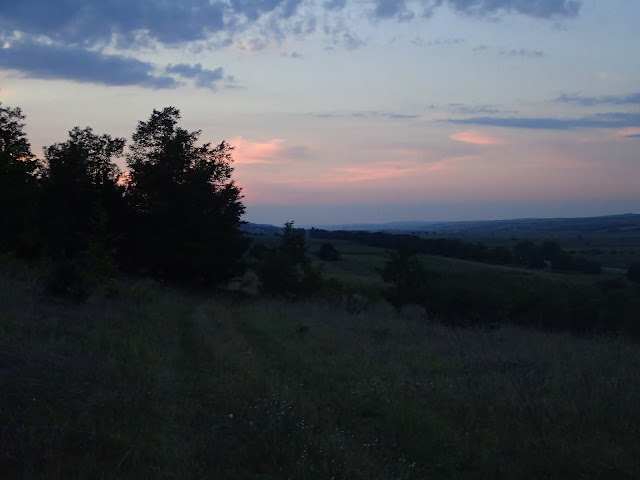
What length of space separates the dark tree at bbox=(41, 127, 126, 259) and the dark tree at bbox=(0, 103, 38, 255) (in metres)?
1.06

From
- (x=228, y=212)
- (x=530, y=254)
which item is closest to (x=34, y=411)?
(x=228, y=212)

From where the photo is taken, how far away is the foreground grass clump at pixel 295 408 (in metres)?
5.75

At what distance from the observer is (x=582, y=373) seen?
9.31 metres

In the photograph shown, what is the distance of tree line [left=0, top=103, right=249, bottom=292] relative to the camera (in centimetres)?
3078

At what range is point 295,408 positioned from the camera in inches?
289

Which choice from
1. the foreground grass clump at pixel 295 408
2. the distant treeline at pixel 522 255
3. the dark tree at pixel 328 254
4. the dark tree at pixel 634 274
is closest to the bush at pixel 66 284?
the foreground grass clump at pixel 295 408

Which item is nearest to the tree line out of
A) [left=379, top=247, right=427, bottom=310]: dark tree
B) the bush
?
[left=379, top=247, right=427, bottom=310]: dark tree

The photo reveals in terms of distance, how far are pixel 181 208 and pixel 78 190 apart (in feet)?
18.9

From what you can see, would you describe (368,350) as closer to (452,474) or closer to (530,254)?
(452,474)

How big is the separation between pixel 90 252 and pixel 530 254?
42184 millimetres

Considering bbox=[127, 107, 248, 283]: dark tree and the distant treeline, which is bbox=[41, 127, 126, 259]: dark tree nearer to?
bbox=[127, 107, 248, 283]: dark tree

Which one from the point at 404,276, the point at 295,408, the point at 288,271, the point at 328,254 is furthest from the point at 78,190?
the point at 328,254

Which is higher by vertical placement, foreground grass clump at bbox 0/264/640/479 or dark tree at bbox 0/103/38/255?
dark tree at bbox 0/103/38/255

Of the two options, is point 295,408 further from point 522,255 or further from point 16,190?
point 522,255
